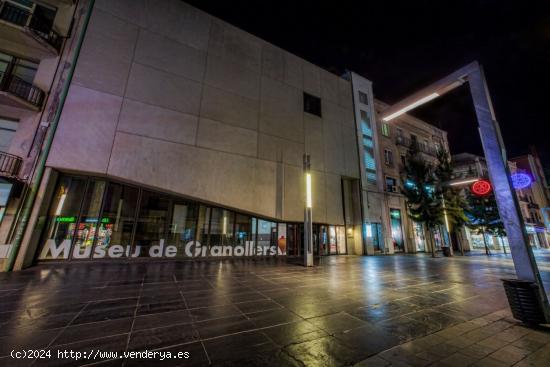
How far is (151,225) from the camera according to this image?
11.5 m

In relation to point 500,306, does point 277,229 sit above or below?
above

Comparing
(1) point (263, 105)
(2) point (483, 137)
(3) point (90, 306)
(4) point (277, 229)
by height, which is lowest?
(3) point (90, 306)

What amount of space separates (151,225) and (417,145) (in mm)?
28486

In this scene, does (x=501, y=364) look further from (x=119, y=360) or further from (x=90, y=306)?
(x=90, y=306)

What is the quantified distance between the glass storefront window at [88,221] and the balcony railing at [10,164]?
240 cm

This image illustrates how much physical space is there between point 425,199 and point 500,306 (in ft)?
53.6

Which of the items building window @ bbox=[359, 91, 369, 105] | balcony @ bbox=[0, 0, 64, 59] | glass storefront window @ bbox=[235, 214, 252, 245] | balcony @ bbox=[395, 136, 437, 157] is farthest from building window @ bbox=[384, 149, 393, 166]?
balcony @ bbox=[0, 0, 64, 59]

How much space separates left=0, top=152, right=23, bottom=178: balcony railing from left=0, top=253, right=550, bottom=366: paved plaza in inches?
222

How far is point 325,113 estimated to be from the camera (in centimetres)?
1880

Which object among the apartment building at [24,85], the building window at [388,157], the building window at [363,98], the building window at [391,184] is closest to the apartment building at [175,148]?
the apartment building at [24,85]

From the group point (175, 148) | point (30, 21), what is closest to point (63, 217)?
point (175, 148)

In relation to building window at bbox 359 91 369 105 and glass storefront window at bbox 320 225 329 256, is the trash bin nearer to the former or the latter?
glass storefront window at bbox 320 225 329 256

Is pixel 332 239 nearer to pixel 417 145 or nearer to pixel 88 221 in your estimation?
pixel 88 221

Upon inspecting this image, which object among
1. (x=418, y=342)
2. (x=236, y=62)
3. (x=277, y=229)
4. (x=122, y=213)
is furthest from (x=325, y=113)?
(x=418, y=342)
